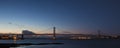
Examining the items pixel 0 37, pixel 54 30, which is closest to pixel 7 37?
pixel 0 37

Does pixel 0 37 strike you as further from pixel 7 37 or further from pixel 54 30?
pixel 54 30

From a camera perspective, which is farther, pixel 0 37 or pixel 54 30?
pixel 0 37

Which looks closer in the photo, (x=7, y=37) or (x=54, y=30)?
(x=54, y=30)
